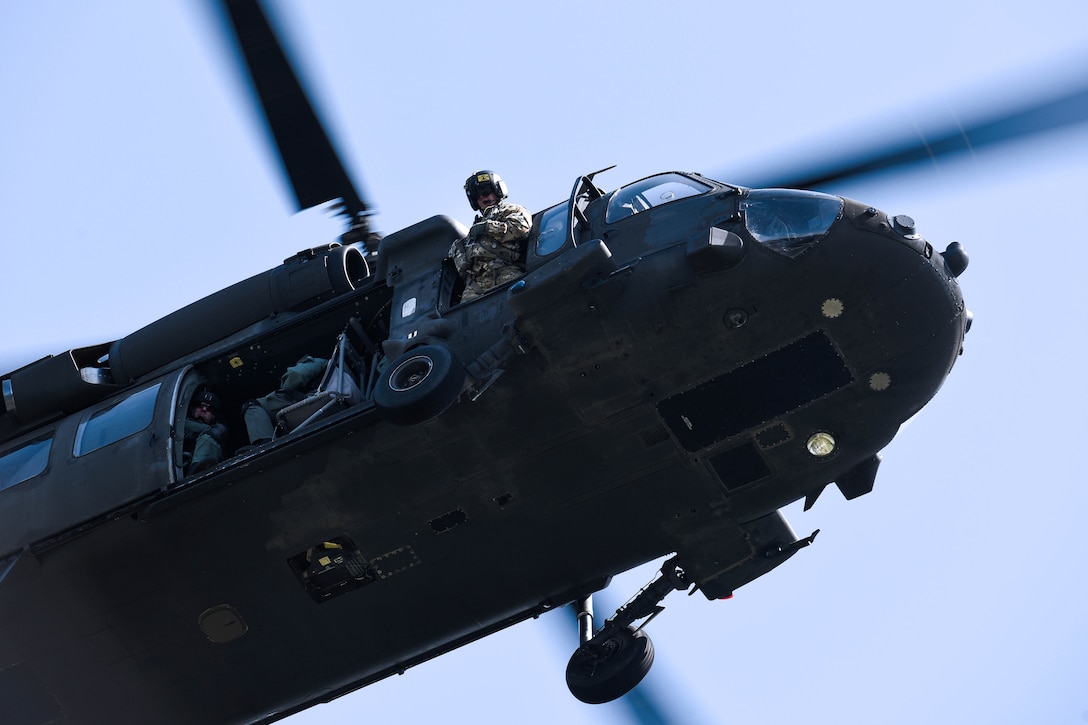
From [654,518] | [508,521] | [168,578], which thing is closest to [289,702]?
[168,578]

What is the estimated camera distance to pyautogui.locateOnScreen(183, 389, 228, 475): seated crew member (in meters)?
11.3

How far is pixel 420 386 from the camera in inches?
378

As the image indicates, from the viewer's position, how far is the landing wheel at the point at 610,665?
11094mm

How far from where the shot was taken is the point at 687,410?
9953 mm

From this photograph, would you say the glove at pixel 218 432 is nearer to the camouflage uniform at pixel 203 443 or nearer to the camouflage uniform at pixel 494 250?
the camouflage uniform at pixel 203 443

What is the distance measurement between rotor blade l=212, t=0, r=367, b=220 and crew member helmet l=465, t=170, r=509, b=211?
1501 mm

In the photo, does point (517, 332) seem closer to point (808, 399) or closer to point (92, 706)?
point (808, 399)

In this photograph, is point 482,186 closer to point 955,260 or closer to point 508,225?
point 508,225

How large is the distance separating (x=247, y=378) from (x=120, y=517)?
6.19 ft

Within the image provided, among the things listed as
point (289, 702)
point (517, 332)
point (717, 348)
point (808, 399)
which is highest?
point (517, 332)

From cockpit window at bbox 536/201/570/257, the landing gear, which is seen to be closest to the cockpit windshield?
cockpit window at bbox 536/201/570/257

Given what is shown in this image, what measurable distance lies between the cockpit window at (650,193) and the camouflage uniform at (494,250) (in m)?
0.78

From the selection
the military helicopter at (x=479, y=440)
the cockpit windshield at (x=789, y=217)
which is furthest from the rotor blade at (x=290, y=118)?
the cockpit windshield at (x=789, y=217)

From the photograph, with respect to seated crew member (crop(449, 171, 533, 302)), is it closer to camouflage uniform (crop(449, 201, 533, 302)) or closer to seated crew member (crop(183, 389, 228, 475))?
camouflage uniform (crop(449, 201, 533, 302))
